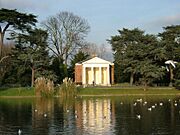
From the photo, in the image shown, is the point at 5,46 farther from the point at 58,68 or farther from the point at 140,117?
the point at 140,117

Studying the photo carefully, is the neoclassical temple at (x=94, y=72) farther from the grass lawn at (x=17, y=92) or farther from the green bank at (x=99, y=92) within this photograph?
the grass lawn at (x=17, y=92)

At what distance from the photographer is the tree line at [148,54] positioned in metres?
76.6

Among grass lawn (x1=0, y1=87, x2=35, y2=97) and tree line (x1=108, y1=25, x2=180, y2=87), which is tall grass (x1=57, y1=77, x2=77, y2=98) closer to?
grass lawn (x1=0, y1=87, x2=35, y2=97)

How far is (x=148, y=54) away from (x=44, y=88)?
78.7 ft

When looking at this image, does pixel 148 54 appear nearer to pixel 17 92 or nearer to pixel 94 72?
pixel 94 72

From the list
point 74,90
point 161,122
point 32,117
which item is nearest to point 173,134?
point 161,122

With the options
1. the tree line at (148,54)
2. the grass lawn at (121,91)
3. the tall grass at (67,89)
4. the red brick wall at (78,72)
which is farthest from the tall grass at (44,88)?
the red brick wall at (78,72)

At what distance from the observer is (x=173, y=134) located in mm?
23531

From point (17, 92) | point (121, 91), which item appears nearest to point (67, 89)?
point (17, 92)

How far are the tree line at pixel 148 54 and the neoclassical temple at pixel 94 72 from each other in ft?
11.1

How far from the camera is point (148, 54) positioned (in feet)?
257

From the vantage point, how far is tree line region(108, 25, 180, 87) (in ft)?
251

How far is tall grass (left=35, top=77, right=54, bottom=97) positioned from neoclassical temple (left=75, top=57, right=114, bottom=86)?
89.4ft

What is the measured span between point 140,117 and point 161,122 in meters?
3.75
